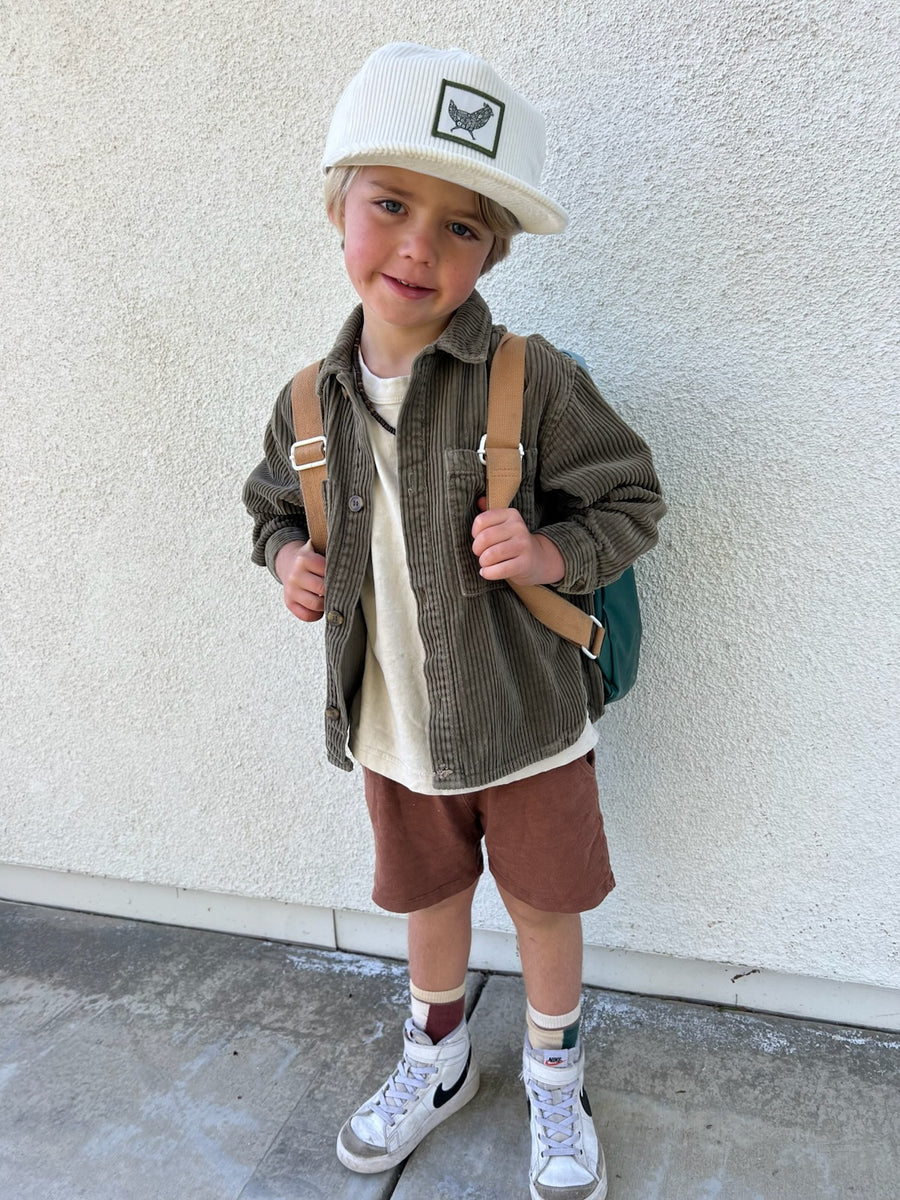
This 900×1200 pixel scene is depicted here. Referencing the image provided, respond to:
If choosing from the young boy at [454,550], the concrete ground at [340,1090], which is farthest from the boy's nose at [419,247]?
the concrete ground at [340,1090]

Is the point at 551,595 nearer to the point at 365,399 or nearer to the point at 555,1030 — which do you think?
the point at 365,399

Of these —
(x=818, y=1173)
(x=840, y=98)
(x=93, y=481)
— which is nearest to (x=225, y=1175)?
(x=818, y=1173)

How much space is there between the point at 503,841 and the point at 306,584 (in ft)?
1.81

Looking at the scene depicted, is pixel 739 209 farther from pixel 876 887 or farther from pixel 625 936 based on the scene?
pixel 625 936

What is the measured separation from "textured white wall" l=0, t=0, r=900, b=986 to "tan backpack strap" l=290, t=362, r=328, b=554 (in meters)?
0.47

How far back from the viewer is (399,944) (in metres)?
2.17

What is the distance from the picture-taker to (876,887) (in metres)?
1.75

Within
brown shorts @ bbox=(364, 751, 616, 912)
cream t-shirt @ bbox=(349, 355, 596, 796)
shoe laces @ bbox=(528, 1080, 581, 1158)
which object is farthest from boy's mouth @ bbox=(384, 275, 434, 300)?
shoe laces @ bbox=(528, 1080, 581, 1158)

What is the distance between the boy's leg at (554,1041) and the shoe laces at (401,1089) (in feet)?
0.63

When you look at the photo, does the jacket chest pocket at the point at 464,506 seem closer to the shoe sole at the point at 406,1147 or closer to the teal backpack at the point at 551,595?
the teal backpack at the point at 551,595

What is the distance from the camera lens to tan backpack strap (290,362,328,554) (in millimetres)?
1449

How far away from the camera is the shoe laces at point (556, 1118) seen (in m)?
1.50

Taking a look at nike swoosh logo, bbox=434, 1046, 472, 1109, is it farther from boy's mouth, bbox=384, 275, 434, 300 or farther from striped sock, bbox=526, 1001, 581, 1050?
boy's mouth, bbox=384, 275, 434, 300

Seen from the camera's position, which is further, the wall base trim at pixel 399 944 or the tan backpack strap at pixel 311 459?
the wall base trim at pixel 399 944
